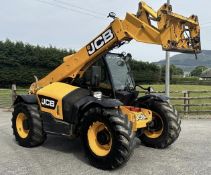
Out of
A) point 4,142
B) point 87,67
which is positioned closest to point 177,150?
point 87,67

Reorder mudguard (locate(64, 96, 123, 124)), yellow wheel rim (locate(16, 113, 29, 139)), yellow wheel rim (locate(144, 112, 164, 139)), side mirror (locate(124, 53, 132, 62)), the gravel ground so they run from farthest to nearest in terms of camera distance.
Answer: side mirror (locate(124, 53, 132, 62)) → yellow wheel rim (locate(16, 113, 29, 139)) → yellow wheel rim (locate(144, 112, 164, 139)) → mudguard (locate(64, 96, 123, 124)) → the gravel ground

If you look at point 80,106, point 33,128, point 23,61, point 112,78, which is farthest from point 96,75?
point 23,61

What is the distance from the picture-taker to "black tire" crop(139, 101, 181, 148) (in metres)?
8.31

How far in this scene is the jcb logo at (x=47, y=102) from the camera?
8070mm

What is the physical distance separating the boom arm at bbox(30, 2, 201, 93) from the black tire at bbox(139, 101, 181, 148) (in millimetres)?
1635

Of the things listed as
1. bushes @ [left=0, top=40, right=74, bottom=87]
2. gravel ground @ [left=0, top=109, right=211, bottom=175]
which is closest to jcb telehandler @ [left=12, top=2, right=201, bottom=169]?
gravel ground @ [left=0, top=109, right=211, bottom=175]

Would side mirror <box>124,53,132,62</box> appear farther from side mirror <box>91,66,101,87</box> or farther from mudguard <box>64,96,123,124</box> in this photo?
mudguard <box>64,96,123,124</box>

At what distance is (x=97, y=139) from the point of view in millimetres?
7184

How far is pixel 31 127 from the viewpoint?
8.43 m

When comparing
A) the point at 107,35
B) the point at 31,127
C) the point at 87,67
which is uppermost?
the point at 107,35

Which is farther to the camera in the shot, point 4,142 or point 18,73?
point 18,73

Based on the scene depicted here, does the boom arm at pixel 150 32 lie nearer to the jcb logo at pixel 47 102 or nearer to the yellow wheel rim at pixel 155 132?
the jcb logo at pixel 47 102

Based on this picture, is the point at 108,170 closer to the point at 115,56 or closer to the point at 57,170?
the point at 57,170

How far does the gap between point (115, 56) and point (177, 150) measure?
262 cm
